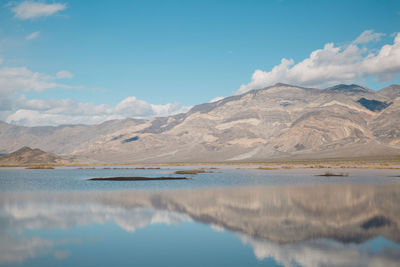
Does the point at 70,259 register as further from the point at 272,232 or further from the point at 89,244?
the point at 272,232

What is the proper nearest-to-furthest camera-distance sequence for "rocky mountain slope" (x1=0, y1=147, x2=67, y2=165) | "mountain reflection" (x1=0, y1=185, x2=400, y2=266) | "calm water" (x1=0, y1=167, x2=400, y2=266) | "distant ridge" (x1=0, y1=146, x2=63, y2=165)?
"calm water" (x1=0, y1=167, x2=400, y2=266)
"mountain reflection" (x1=0, y1=185, x2=400, y2=266)
"rocky mountain slope" (x1=0, y1=147, x2=67, y2=165)
"distant ridge" (x1=0, y1=146, x2=63, y2=165)

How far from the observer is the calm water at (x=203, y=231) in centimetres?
1786

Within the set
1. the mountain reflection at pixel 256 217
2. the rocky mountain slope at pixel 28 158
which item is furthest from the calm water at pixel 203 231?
the rocky mountain slope at pixel 28 158

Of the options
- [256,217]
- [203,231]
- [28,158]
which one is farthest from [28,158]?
[203,231]

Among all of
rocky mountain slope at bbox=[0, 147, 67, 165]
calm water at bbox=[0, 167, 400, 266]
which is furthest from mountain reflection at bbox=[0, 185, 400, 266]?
rocky mountain slope at bbox=[0, 147, 67, 165]

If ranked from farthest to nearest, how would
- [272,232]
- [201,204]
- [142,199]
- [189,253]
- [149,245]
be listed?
[142,199] < [201,204] < [272,232] < [149,245] < [189,253]

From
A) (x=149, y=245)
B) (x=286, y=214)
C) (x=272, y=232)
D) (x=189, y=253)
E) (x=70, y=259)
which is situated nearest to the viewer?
(x=70, y=259)

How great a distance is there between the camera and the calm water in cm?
1786

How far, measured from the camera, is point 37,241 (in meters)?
21.3

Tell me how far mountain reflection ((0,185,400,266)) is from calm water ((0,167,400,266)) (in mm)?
58

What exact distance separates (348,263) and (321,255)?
5.06ft

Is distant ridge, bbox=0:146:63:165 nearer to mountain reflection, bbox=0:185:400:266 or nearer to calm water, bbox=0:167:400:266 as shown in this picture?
mountain reflection, bbox=0:185:400:266

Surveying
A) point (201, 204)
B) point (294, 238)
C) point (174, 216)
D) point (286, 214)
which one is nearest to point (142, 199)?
point (201, 204)

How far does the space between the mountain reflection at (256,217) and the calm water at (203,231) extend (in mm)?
58
